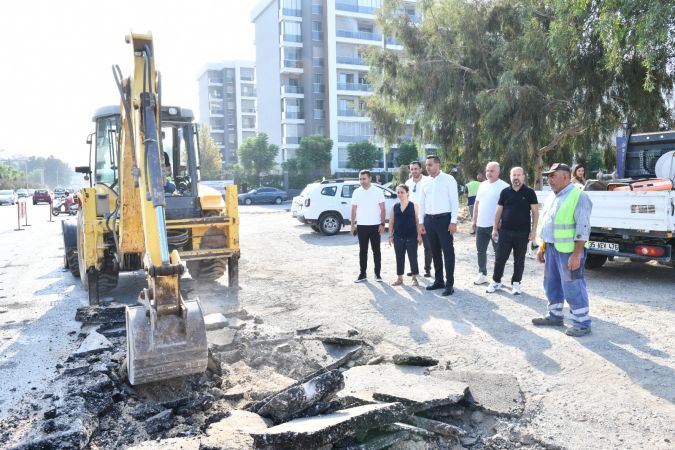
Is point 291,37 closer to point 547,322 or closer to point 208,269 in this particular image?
point 208,269

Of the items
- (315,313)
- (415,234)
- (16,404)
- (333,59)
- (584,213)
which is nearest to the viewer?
(16,404)

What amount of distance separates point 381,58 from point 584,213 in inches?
621

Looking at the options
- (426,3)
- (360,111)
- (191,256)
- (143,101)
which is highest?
(426,3)

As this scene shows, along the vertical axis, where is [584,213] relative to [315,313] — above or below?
above

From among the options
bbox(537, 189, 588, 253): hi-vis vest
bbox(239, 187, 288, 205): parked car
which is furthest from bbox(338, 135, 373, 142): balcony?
bbox(537, 189, 588, 253): hi-vis vest

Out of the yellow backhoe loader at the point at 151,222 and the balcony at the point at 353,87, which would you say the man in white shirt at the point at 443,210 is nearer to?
the yellow backhoe loader at the point at 151,222

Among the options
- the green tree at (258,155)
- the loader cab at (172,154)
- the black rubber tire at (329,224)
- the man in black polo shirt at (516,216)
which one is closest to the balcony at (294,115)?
the green tree at (258,155)

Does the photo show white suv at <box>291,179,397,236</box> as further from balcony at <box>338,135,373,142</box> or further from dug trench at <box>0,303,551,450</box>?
balcony at <box>338,135,373,142</box>

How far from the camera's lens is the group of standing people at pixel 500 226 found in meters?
5.86

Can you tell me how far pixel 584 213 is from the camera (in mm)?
5789

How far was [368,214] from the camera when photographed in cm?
903

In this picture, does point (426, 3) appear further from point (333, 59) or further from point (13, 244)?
point (333, 59)

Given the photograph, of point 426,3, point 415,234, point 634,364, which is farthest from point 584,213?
point 426,3

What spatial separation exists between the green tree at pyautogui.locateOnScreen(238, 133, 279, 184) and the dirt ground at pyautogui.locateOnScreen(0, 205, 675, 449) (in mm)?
43867
